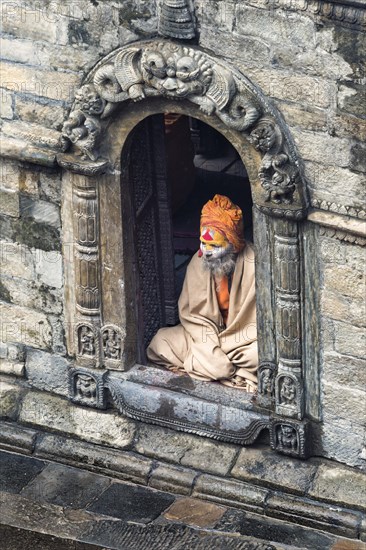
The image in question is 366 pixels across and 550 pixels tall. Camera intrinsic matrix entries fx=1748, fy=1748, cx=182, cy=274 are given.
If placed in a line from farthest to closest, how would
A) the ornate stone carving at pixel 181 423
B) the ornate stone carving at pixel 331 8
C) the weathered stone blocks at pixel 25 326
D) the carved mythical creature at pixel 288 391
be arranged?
1. the weathered stone blocks at pixel 25 326
2. the ornate stone carving at pixel 181 423
3. the carved mythical creature at pixel 288 391
4. the ornate stone carving at pixel 331 8

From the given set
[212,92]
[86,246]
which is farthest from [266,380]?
[212,92]

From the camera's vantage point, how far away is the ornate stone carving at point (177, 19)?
10.7 m

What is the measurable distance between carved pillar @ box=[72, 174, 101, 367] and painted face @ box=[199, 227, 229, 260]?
0.73m

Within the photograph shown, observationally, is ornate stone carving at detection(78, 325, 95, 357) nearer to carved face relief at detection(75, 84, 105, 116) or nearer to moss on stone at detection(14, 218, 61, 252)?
moss on stone at detection(14, 218, 61, 252)

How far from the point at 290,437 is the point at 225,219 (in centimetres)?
152

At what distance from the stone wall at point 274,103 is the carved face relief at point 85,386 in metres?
0.16

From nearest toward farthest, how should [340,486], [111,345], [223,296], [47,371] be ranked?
[340,486] < [111,345] < [223,296] < [47,371]

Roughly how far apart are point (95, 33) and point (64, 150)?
2.74 feet

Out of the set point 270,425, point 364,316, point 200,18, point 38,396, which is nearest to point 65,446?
point 38,396

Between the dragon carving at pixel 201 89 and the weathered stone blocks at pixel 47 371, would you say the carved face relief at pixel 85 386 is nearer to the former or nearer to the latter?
the weathered stone blocks at pixel 47 371

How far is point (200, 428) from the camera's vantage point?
1187 cm

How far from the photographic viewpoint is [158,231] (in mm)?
12266

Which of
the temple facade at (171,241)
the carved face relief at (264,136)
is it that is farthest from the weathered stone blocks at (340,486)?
the carved face relief at (264,136)

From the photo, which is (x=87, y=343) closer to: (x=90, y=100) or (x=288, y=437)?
(x=288, y=437)
